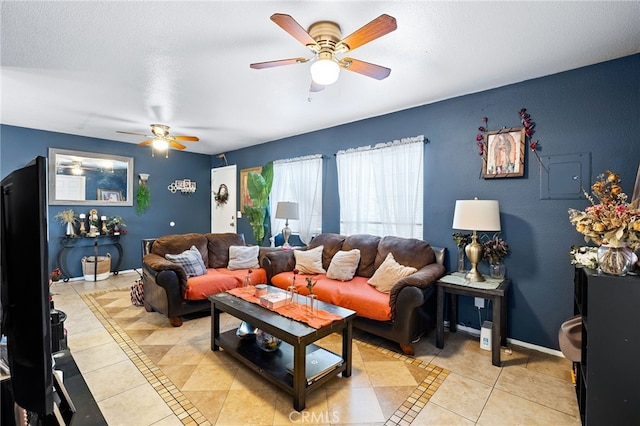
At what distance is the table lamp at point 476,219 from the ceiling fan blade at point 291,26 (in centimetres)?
196

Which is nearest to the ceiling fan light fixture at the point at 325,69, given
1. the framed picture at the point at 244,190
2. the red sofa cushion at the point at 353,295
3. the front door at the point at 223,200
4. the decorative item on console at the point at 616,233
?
the decorative item on console at the point at 616,233

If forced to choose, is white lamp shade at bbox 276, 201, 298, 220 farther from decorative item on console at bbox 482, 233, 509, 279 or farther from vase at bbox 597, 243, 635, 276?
vase at bbox 597, 243, 635, 276

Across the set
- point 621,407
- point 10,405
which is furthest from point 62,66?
point 621,407

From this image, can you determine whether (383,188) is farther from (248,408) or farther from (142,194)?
(142,194)

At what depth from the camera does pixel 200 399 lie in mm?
2000

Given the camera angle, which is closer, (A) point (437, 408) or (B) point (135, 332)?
(A) point (437, 408)

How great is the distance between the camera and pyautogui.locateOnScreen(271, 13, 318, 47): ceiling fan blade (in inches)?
59.8

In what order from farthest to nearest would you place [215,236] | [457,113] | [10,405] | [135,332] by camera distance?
[215,236] < [457,113] < [135,332] < [10,405]

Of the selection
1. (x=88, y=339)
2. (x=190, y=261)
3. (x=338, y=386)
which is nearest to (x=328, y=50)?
(x=338, y=386)

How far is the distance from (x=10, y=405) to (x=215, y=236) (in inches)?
130

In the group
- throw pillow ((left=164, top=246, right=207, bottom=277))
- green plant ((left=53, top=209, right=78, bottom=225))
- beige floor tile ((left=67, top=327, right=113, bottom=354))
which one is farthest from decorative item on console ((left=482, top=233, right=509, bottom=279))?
green plant ((left=53, top=209, right=78, bottom=225))

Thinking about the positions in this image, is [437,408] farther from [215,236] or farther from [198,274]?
[215,236]

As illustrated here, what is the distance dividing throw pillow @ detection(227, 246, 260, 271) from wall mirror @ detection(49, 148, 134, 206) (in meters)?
2.94

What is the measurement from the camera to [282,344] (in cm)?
250
